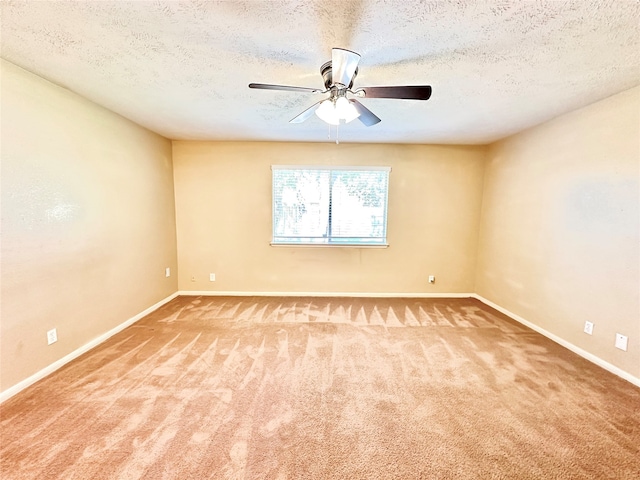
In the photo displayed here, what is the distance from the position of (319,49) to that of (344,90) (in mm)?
282

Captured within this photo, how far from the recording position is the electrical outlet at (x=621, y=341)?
2070 mm

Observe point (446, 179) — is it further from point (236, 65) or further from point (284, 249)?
point (236, 65)

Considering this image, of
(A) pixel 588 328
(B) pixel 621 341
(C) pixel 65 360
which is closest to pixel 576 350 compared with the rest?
(A) pixel 588 328

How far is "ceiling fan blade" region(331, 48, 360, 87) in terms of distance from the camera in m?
1.29

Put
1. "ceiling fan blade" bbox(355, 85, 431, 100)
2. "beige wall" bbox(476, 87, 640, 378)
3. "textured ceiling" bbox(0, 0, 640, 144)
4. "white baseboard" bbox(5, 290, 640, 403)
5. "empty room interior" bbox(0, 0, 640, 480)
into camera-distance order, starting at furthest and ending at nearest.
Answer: "beige wall" bbox(476, 87, 640, 378) < "white baseboard" bbox(5, 290, 640, 403) < "ceiling fan blade" bbox(355, 85, 431, 100) < "empty room interior" bbox(0, 0, 640, 480) < "textured ceiling" bbox(0, 0, 640, 144)

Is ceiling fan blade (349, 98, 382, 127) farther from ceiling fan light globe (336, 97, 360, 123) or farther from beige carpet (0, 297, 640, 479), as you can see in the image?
beige carpet (0, 297, 640, 479)

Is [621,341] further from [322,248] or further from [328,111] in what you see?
[322,248]

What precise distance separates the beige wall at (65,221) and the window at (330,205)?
71.0 inches

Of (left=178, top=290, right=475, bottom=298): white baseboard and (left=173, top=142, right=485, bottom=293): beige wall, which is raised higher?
(left=173, top=142, right=485, bottom=293): beige wall

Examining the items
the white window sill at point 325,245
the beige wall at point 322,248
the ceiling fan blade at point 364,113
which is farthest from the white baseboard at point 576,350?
the ceiling fan blade at point 364,113

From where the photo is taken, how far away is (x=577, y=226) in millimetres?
2461

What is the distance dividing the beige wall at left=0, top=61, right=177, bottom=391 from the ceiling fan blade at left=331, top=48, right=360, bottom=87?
90.2 inches

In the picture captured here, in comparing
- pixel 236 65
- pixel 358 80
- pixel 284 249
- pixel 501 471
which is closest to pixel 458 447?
pixel 501 471

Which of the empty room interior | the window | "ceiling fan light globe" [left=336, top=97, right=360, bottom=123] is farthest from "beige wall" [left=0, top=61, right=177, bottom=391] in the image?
"ceiling fan light globe" [left=336, top=97, right=360, bottom=123]
